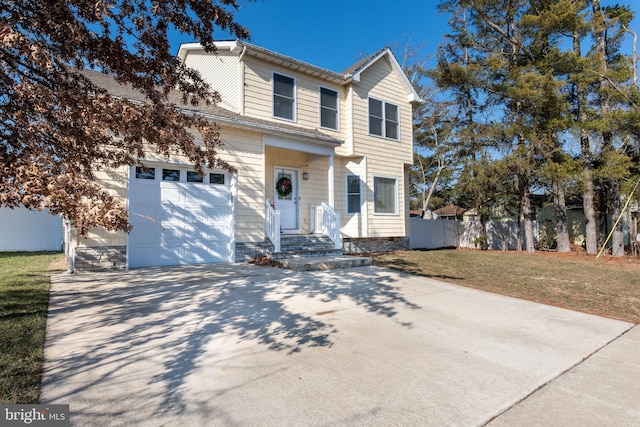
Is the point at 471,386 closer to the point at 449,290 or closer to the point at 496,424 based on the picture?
the point at 496,424

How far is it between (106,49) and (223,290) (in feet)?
12.2

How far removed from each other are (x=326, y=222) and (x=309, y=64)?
16.4 ft

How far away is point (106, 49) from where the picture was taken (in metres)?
3.60

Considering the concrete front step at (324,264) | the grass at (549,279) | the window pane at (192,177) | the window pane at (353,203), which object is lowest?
the grass at (549,279)

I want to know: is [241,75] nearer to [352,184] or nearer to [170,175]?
[170,175]

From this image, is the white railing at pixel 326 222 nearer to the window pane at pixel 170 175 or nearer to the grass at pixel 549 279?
the grass at pixel 549 279

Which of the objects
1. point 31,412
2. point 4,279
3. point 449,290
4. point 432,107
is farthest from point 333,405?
point 432,107

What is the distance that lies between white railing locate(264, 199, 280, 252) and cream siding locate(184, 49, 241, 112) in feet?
10.0

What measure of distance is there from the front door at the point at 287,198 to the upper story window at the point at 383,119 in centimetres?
347

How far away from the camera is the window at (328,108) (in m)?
11.8

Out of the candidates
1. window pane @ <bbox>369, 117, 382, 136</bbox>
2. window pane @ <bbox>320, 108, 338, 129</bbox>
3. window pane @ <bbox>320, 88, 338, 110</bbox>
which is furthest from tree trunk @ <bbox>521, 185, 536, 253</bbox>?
window pane @ <bbox>320, 88, 338, 110</bbox>

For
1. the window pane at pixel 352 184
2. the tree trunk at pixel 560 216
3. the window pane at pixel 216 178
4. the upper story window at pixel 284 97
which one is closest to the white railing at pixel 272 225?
the window pane at pixel 216 178

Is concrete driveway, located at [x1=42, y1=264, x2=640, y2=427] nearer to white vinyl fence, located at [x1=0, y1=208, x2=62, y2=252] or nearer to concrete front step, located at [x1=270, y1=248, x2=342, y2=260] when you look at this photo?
concrete front step, located at [x1=270, y1=248, x2=342, y2=260]

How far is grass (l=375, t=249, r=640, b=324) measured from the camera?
5.84 m
